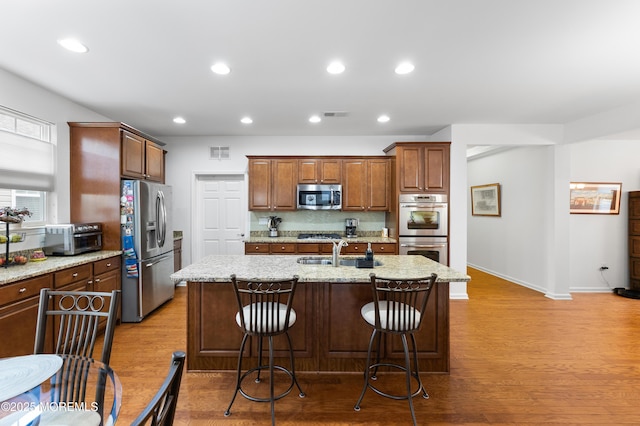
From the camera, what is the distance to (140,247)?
12.3 ft

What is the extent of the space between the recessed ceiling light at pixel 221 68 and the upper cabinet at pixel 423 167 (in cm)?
284

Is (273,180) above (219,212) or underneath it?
above

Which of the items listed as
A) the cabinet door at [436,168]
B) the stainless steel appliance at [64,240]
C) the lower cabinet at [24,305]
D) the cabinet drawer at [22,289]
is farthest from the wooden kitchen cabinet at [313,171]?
the cabinet drawer at [22,289]

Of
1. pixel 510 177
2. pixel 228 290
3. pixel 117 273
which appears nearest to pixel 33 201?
pixel 117 273

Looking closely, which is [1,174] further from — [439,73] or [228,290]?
[439,73]

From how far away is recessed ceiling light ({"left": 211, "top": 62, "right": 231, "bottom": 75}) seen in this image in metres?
2.79

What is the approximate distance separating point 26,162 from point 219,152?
2.71m

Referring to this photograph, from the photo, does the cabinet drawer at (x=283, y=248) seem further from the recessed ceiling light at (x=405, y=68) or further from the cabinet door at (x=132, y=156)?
the recessed ceiling light at (x=405, y=68)

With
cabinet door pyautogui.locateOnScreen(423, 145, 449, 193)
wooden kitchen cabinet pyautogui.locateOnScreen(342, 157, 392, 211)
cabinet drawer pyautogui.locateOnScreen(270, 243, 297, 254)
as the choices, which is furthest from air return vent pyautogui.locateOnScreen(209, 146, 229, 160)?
cabinet door pyautogui.locateOnScreen(423, 145, 449, 193)

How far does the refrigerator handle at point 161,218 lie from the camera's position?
411 centimetres

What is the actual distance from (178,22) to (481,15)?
6.93 feet

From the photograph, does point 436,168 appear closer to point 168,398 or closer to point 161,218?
point 161,218

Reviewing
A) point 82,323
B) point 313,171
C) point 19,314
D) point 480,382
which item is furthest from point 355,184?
point 19,314

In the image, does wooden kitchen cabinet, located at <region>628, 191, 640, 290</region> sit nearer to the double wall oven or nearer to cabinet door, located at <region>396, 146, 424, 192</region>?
the double wall oven
